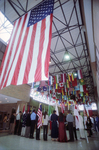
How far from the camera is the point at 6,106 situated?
13.8m

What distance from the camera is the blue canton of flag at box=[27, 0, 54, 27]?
462cm

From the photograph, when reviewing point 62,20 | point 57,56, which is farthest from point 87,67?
point 62,20

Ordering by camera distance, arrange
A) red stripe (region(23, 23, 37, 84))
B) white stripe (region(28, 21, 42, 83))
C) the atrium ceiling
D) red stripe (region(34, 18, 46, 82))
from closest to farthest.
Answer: red stripe (region(34, 18, 46, 82))
white stripe (region(28, 21, 42, 83))
red stripe (region(23, 23, 37, 84))
the atrium ceiling

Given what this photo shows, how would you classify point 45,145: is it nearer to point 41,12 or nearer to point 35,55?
point 35,55

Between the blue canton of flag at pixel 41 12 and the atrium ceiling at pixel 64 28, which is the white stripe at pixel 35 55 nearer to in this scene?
the blue canton of flag at pixel 41 12

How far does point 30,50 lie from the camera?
3895 mm

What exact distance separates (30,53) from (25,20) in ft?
9.34

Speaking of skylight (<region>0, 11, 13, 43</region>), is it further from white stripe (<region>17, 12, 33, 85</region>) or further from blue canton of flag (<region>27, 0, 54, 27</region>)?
white stripe (<region>17, 12, 33, 85</region>)

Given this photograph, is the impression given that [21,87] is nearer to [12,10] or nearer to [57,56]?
[57,56]

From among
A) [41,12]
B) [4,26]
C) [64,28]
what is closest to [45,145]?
[41,12]

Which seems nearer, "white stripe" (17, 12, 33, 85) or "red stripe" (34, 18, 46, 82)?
"red stripe" (34, 18, 46, 82)

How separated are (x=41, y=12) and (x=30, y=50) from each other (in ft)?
9.05

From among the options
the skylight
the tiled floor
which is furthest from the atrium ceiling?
the tiled floor

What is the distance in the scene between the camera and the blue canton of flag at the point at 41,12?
462 centimetres
